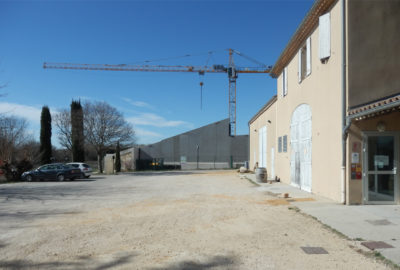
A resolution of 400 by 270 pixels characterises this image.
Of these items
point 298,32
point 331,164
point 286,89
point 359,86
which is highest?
point 298,32

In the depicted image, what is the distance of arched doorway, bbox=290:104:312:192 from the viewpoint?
1467cm

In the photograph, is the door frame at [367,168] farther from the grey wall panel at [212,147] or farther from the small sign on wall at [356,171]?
the grey wall panel at [212,147]

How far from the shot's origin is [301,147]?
1586 centimetres

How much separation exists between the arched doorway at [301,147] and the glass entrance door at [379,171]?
12.1 feet

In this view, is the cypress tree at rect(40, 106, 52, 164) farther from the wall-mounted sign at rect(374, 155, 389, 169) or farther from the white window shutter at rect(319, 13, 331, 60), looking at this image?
the wall-mounted sign at rect(374, 155, 389, 169)

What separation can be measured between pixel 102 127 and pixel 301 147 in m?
27.7

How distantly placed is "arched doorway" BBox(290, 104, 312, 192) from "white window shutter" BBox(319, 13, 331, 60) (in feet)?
9.80

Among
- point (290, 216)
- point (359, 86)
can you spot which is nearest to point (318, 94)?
point (359, 86)

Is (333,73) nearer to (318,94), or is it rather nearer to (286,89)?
(318,94)

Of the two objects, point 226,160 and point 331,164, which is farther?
point 226,160

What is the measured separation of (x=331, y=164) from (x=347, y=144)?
139cm

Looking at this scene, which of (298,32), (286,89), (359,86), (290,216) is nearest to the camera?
(290,216)

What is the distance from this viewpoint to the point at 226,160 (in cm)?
4912

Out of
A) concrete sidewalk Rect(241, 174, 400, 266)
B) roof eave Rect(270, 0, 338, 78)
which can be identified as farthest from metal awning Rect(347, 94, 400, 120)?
roof eave Rect(270, 0, 338, 78)
